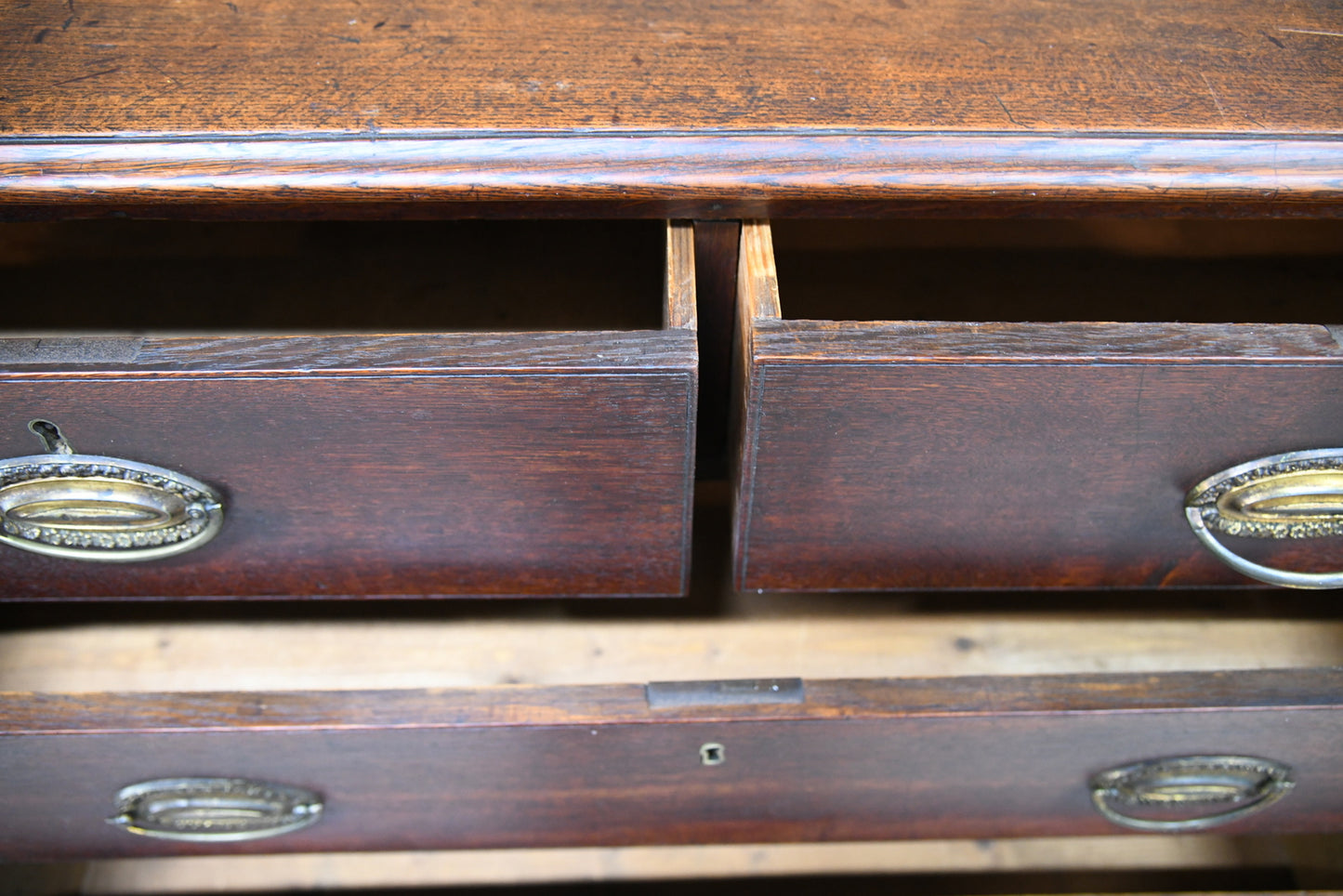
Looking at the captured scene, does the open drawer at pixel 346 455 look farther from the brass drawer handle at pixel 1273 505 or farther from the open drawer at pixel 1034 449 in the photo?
the brass drawer handle at pixel 1273 505

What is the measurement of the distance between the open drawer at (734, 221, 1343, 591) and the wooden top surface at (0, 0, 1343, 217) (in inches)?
2.2

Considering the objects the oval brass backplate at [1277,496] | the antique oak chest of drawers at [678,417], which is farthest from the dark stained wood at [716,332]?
the oval brass backplate at [1277,496]

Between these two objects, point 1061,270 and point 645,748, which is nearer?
point 645,748

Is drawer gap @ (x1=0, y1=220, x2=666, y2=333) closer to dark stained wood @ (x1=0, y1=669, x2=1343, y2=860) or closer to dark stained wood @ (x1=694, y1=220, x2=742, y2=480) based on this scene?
dark stained wood @ (x1=694, y1=220, x2=742, y2=480)

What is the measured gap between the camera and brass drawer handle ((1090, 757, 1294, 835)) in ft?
1.54

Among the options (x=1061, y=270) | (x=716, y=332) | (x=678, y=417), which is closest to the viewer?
(x=678, y=417)

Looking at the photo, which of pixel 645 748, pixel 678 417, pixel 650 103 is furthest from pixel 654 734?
pixel 650 103

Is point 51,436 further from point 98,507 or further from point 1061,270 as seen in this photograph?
point 1061,270

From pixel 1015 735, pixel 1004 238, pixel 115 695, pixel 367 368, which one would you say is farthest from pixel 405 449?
pixel 1004 238

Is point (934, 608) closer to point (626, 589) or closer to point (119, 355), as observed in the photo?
point (626, 589)

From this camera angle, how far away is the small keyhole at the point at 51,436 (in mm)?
358

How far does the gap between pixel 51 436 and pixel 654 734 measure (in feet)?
0.87

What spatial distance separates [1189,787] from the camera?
0.50 m

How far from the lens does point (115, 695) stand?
430 millimetres
